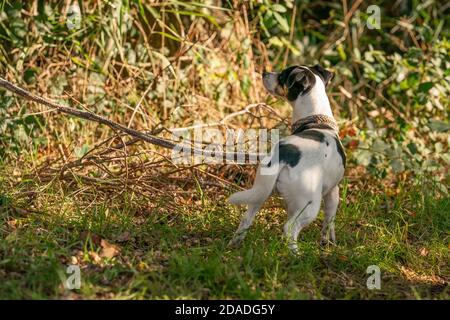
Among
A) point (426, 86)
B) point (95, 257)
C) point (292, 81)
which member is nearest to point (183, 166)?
point (292, 81)

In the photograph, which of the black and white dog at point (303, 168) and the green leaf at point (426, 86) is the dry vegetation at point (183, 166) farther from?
the black and white dog at point (303, 168)

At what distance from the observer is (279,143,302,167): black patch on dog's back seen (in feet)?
13.2

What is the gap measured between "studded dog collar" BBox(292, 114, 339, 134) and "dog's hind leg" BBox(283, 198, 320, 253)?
1.98 ft

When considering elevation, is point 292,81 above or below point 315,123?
above

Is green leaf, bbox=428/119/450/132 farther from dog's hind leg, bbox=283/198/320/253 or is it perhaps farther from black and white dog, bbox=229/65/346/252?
dog's hind leg, bbox=283/198/320/253

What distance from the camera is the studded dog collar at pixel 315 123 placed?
14.9 feet

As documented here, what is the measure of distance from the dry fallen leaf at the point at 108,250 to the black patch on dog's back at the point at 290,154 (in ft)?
3.29

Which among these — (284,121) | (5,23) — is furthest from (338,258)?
(5,23)

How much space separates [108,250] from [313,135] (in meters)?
1.33

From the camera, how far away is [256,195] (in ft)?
13.2

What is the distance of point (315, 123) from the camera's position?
4.56m

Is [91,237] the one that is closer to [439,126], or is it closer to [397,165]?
[397,165]
